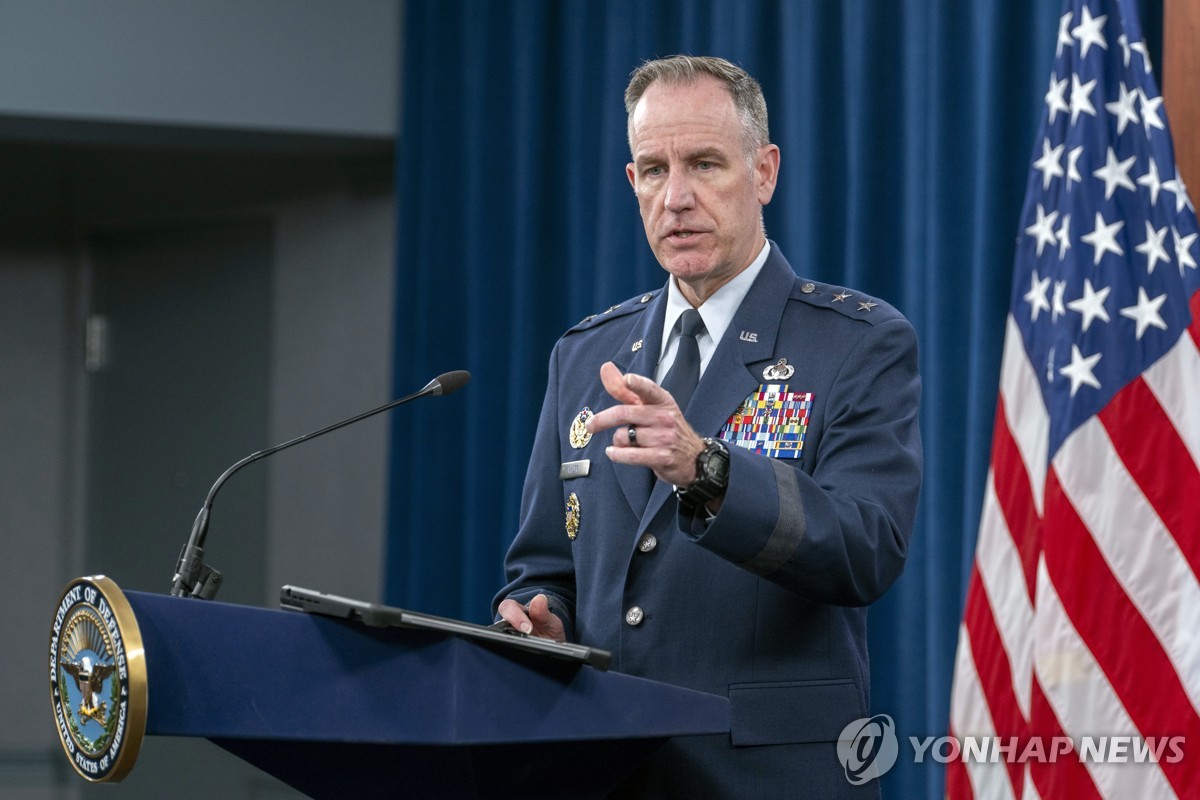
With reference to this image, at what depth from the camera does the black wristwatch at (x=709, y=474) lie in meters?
1.31

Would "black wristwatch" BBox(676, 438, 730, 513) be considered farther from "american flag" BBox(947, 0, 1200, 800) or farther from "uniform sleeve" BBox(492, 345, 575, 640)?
"american flag" BBox(947, 0, 1200, 800)

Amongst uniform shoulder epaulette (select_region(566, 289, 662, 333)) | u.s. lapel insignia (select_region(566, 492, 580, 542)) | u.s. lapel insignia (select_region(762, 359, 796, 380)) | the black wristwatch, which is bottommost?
u.s. lapel insignia (select_region(566, 492, 580, 542))

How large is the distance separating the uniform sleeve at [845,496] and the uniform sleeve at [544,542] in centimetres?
37

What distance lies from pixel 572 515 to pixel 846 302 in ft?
1.33

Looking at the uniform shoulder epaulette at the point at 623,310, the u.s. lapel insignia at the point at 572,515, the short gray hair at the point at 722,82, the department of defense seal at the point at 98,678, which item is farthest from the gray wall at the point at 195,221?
the department of defense seal at the point at 98,678

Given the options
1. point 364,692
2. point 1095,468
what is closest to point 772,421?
point 364,692

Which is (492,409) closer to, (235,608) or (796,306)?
(796,306)

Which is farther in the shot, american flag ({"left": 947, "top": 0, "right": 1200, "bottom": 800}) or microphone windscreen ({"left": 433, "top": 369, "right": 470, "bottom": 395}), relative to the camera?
american flag ({"left": 947, "top": 0, "right": 1200, "bottom": 800})

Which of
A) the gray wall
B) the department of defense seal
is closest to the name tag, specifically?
the department of defense seal

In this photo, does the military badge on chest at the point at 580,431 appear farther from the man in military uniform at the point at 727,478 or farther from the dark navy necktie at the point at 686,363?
the dark navy necktie at the point at 686,363

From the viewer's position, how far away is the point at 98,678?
1149mm

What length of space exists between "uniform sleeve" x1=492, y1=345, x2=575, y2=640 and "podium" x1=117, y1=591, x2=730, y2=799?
1.74 ft

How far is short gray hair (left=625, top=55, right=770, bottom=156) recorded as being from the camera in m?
1.72

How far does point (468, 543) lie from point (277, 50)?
1.56m
